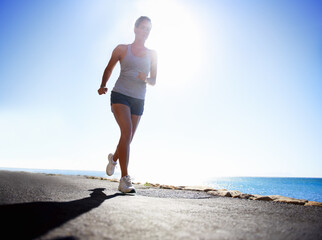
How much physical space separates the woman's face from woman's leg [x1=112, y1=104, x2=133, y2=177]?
4.41 ft

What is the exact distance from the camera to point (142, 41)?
12.9 feet

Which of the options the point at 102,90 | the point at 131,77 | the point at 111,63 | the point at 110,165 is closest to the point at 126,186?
the point at 110,165

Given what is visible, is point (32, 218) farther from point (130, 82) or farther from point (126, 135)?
point (130, 82)

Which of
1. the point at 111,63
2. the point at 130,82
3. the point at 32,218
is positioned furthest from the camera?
the point at 111,63

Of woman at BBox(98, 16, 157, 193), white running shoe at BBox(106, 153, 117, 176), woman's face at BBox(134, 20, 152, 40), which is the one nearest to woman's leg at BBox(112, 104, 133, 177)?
woman at BBox(98, 16, 157, 193)

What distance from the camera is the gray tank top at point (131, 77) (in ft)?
11.8

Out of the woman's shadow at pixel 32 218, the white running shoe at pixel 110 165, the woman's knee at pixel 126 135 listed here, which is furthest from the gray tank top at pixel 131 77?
the woman's shadow at pixel 32 218

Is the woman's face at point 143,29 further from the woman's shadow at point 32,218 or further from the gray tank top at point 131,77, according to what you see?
the woman's shadow at point 32,218

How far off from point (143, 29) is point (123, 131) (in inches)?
71.7

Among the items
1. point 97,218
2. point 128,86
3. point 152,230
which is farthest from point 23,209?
point 128,86

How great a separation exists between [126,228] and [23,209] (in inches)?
30.4

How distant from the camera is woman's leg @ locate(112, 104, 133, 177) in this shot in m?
3.24

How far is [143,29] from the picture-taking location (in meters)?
3.85

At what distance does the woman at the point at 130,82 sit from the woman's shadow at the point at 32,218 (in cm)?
173
